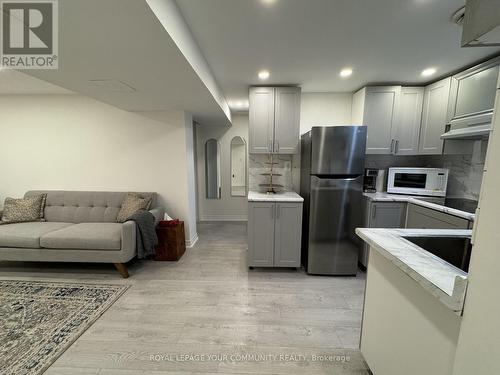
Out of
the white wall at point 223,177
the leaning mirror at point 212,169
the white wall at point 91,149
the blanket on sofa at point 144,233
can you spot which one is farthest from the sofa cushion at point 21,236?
the leaning mirror at point 212,169

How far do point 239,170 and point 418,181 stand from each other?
333cm

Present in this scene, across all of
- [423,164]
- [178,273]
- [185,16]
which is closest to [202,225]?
[178,273]

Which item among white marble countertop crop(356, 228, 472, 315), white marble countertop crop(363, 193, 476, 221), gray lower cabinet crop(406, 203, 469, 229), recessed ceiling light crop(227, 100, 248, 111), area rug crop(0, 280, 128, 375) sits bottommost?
area rug crop(0, 280, 128, 375)

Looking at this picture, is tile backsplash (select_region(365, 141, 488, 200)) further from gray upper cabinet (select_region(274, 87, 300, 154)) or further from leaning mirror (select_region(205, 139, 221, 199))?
leaning mirror (select_region(205, 139, 221, 199))

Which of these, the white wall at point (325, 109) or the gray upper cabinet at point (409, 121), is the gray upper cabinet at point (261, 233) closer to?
the white wall at point (325, 109)

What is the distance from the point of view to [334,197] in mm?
2500

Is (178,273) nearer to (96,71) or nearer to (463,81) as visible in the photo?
(96,71)

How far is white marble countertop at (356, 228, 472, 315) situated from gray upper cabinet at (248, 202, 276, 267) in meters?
1.34

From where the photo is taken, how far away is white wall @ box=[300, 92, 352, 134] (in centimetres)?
314

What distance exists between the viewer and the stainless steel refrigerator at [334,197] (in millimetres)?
2420

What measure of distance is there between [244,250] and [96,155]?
2.82 metres

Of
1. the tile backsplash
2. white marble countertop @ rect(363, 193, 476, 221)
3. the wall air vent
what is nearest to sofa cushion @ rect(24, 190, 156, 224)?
the wall air vent

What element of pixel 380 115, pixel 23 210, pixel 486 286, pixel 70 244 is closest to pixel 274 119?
pixel 380 115

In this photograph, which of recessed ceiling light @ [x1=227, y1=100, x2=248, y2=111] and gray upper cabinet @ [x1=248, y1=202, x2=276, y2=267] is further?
recessed ceiling light @ [x1=227, y1=100, x2=248, y2=111]
